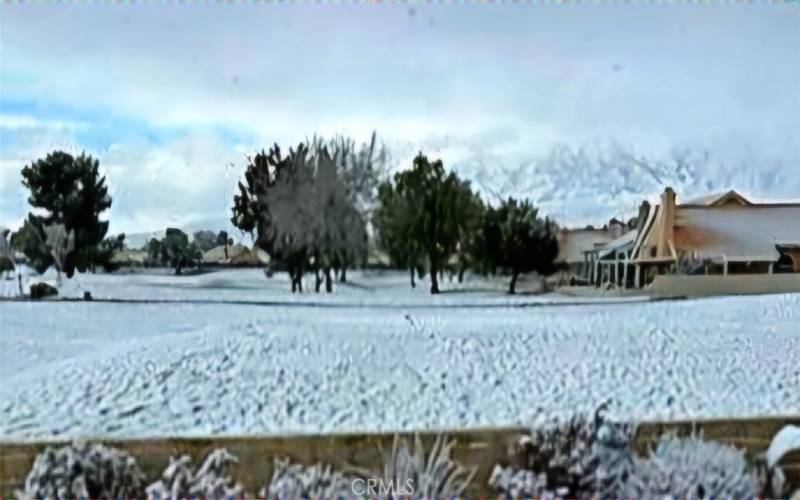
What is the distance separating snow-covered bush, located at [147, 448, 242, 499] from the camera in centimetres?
230

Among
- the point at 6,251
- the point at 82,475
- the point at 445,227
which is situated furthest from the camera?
the point at 445,227

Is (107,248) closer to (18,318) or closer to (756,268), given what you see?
(18,318)

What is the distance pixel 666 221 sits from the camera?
257 centimetres

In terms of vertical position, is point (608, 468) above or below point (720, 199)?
below

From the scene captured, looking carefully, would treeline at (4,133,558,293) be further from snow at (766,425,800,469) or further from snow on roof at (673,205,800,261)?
snow at (766,425,800,469)

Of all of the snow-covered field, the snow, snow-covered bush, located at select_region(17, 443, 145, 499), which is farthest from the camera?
the snow

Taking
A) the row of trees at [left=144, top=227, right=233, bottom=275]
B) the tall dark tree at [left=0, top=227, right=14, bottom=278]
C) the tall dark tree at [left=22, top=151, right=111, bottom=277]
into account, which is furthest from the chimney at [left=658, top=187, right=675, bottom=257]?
the tall dark tree at [left=0, top=227, right=14, bottom=278]

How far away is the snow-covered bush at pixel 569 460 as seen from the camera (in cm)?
239

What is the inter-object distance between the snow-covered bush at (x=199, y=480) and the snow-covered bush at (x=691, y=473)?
3.81 feet

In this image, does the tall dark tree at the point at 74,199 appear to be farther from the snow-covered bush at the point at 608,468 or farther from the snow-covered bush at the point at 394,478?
the snow-covered bush at the point at 608,468

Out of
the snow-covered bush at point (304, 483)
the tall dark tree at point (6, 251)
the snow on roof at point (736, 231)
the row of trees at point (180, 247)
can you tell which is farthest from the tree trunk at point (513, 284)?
the tall dark tree at point (6, 251)

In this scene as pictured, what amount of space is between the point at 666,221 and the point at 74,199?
183cm

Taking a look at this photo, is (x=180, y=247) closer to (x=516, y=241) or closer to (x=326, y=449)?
(x=326, y=449)

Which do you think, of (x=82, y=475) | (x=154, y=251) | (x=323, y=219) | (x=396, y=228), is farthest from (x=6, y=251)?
(x=396, y=228)
